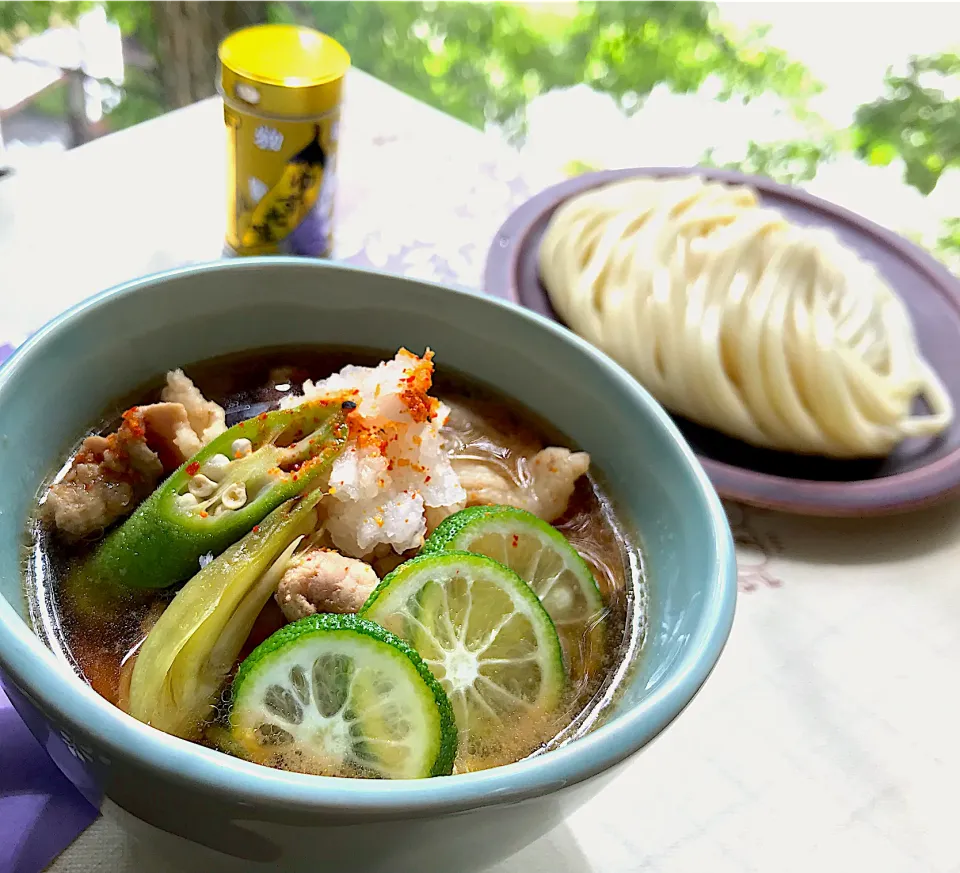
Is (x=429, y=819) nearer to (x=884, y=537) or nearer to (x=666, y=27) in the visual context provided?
(x=884, y=537)

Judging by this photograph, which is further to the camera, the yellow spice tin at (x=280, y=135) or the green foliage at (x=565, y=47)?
→ the green foliage at (x=565, y=47)

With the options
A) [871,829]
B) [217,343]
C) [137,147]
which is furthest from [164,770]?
[137,147]

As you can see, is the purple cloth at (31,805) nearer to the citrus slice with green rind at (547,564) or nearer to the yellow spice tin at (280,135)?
the citrus slice with green rind at (547,564)

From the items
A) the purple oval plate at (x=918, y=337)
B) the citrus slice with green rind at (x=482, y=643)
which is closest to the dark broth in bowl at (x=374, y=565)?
the citrus slice with green rind at (x=482, y=643)

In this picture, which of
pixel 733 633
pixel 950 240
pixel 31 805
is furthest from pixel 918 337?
pixel 31 805

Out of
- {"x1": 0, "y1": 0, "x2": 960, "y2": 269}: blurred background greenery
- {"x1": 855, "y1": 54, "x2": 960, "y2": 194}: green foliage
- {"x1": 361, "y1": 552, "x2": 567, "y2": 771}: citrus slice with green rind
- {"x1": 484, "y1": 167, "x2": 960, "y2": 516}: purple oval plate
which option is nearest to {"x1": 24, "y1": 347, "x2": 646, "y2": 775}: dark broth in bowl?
{"x1": 361, "y1": 552, "x2": 567, "y2": 771}: citrus slice with green rind

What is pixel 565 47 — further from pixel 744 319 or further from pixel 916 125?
pixel 744 319
